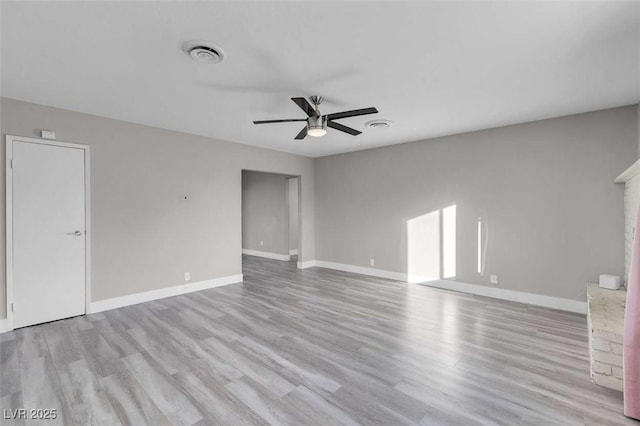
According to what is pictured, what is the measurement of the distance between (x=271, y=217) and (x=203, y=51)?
618 centimetres

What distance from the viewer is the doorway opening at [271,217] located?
312 inches

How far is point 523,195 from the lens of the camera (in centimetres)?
425

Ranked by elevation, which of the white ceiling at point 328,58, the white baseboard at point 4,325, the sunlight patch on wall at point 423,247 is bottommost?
the white baseboard at point 4,325

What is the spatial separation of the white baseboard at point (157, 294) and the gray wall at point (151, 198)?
0.25 feet

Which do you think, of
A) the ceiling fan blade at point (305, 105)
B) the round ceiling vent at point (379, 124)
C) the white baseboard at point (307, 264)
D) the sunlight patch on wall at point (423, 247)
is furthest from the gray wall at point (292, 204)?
the ceiling fan blade at point (305, 105)

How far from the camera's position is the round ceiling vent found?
4133mm

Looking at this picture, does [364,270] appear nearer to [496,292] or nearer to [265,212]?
[496,292]

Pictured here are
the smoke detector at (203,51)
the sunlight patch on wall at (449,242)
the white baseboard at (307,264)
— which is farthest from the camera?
the white baseboard at (307,264)

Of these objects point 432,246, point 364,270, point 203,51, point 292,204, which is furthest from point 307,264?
point 203,51

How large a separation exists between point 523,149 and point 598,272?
1849 mm

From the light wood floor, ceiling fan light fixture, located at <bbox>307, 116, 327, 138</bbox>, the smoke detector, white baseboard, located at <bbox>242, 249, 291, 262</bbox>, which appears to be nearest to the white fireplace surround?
the light wood floor

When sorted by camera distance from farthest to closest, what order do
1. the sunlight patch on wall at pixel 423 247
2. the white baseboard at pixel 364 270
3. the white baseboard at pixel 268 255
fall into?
the white baseboard at pixel 268 255
the white baseboard at pixel 364 270
the sunlight patch on wall at pixel 423 247

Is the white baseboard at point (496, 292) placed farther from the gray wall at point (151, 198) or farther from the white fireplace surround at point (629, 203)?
the gray wall at point (151, 198)

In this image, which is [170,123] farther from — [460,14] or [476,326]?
[476,326]
